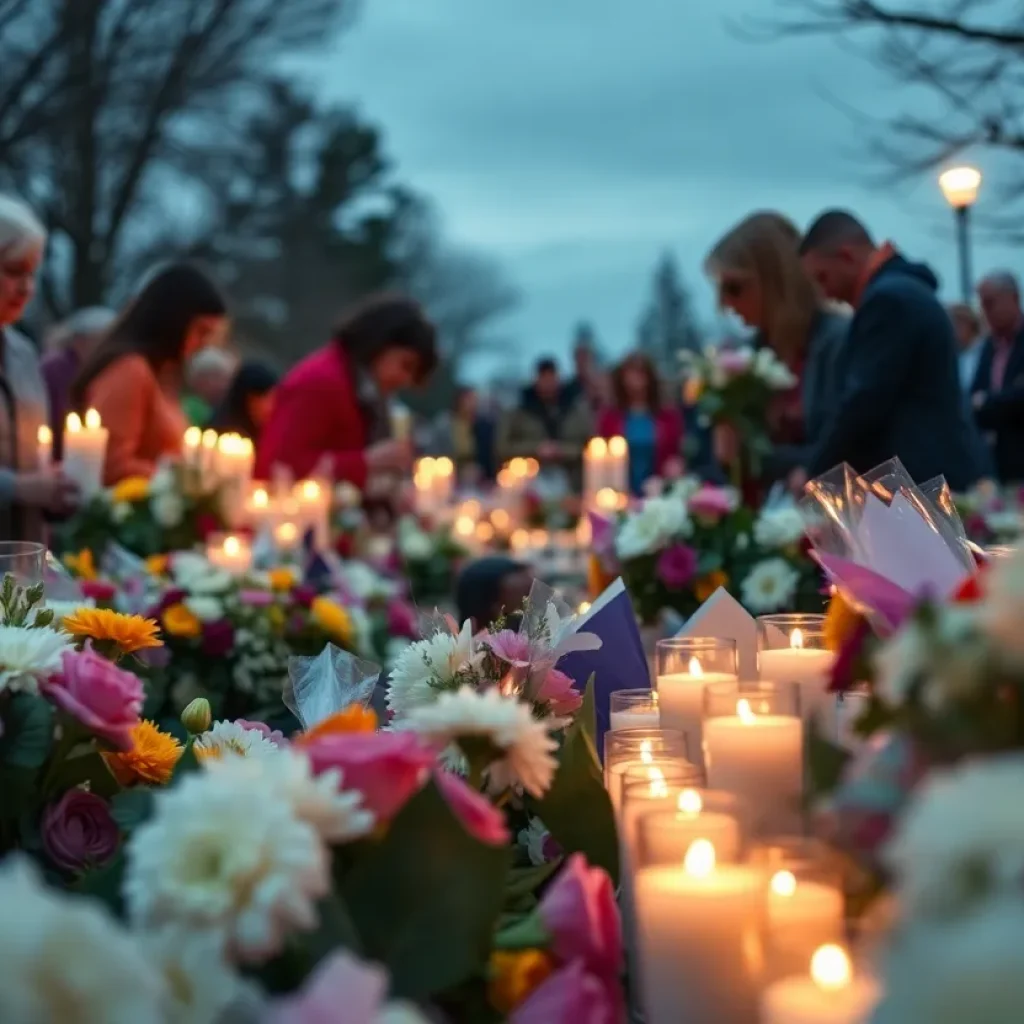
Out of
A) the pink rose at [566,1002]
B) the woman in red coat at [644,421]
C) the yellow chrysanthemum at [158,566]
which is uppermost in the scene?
the woman in red coat at [644,421]

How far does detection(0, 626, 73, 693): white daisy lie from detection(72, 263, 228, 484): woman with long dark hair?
302 centimetres

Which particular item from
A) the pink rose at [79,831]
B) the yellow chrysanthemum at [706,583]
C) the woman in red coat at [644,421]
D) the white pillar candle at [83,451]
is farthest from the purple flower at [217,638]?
the woman in red coat at [644,421]

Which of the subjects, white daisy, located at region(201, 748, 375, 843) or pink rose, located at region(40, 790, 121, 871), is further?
pink rose, located at region(40, 790, 121, 871)

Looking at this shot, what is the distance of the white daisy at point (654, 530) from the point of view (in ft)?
→ 10.4

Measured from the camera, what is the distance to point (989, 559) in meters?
1.39

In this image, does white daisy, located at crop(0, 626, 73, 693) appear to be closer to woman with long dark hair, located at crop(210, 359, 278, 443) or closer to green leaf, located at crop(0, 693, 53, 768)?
green leaf, located at crop(0, 693, 53, 768)

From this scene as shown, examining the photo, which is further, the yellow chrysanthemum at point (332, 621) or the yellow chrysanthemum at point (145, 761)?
the yellow chrysanthemum at point (332, 621)

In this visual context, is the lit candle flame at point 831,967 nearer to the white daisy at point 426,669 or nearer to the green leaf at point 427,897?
the green leaf at point 427,897

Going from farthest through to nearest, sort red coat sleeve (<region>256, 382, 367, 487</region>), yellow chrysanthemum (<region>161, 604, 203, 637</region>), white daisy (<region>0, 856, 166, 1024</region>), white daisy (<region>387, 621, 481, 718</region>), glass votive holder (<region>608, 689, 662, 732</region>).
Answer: red coat sleeve (<region>256, 382, 367, 487</region>) < yellow chrysanthemum (<region>161, 604, 203, 637</region>) < glass votive holder (<region>608, 689, 662, 732</region>) < white daisy (<region>387, 621, 481, 718</region>) < white daisy (<region>0, 856, 166, 1024</region>)

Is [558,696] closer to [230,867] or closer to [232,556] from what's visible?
[230,867]

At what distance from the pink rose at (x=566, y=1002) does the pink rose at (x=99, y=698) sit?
1.23 ft

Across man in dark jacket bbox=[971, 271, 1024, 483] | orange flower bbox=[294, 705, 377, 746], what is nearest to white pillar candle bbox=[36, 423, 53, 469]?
orange flower bbox=[294, 705, 377, 746]

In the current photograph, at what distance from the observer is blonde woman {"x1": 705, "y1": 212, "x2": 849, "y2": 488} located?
3.93 metres

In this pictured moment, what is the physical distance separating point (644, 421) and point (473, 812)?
784 cm
